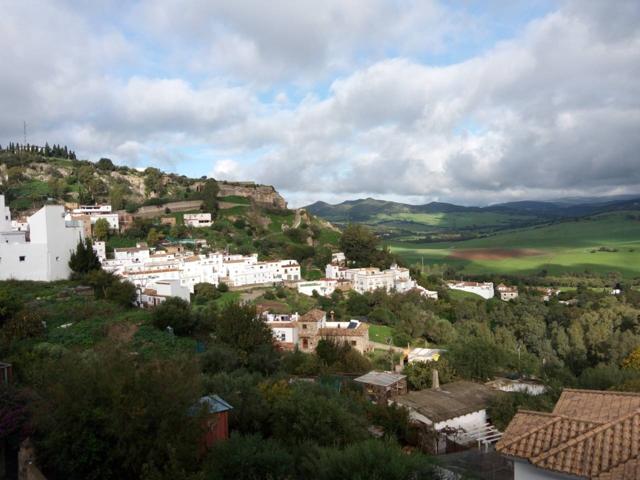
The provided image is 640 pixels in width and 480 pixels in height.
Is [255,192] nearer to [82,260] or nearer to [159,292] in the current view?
[159,292]

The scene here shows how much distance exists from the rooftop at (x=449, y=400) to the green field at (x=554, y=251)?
6456 centimetres

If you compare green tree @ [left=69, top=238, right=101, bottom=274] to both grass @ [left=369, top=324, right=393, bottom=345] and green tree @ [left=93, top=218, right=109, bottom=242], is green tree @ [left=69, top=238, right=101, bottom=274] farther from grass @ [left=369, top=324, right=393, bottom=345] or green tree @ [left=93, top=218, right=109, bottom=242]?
green tree @ [left=93, top=218, right=109, bottom=242]

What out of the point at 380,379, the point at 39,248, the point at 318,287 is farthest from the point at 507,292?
the point at 39,248

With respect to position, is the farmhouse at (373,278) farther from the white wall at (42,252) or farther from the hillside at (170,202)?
the white wall at (42,252)

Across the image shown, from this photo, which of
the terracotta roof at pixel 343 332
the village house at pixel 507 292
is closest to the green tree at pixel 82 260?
the terracotta roof at pixel 343 332

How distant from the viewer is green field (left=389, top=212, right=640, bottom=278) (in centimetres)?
7788

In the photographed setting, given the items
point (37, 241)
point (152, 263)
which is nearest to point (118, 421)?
point (37, 241)

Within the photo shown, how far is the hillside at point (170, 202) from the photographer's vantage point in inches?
2202

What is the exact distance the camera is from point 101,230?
4856 cm

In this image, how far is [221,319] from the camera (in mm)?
21891

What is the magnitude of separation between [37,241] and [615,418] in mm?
30004

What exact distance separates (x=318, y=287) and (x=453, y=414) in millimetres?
32007

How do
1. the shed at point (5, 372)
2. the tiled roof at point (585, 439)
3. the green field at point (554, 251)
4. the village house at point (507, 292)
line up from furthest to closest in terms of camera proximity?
the green field at point (554, 251) < the village house at point (507, 292) < the shed at point (5, 372) < the tiled roof at point (585, 439)

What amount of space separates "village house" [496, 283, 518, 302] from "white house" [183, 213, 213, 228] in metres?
37.0
